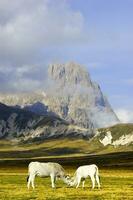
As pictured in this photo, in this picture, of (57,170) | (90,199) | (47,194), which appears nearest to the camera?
(90,199)

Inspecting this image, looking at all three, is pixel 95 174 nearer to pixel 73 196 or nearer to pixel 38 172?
pixel 38 172

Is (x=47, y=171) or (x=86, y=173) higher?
(x=47, y=171)

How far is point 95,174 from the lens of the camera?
54344 mm

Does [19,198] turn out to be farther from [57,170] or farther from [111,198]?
[57,170]

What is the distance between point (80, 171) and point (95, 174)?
1890mm

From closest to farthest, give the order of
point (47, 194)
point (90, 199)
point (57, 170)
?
point (90, 199)
point (47, 194)
point (57, 170)

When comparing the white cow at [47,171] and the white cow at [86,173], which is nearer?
the white cow at [47,171]

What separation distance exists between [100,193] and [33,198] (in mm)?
7258

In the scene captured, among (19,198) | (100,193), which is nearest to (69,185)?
(100,193)

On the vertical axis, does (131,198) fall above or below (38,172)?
below

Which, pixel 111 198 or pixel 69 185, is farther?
pixel 69 185

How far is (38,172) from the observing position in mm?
53125

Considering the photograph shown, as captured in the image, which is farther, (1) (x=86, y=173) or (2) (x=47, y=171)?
(1) (x=86, y=173)

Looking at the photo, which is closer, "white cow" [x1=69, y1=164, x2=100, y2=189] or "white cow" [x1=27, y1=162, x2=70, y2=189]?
"white cow" [x1=27, y1=162, x2=70, y2=189]
